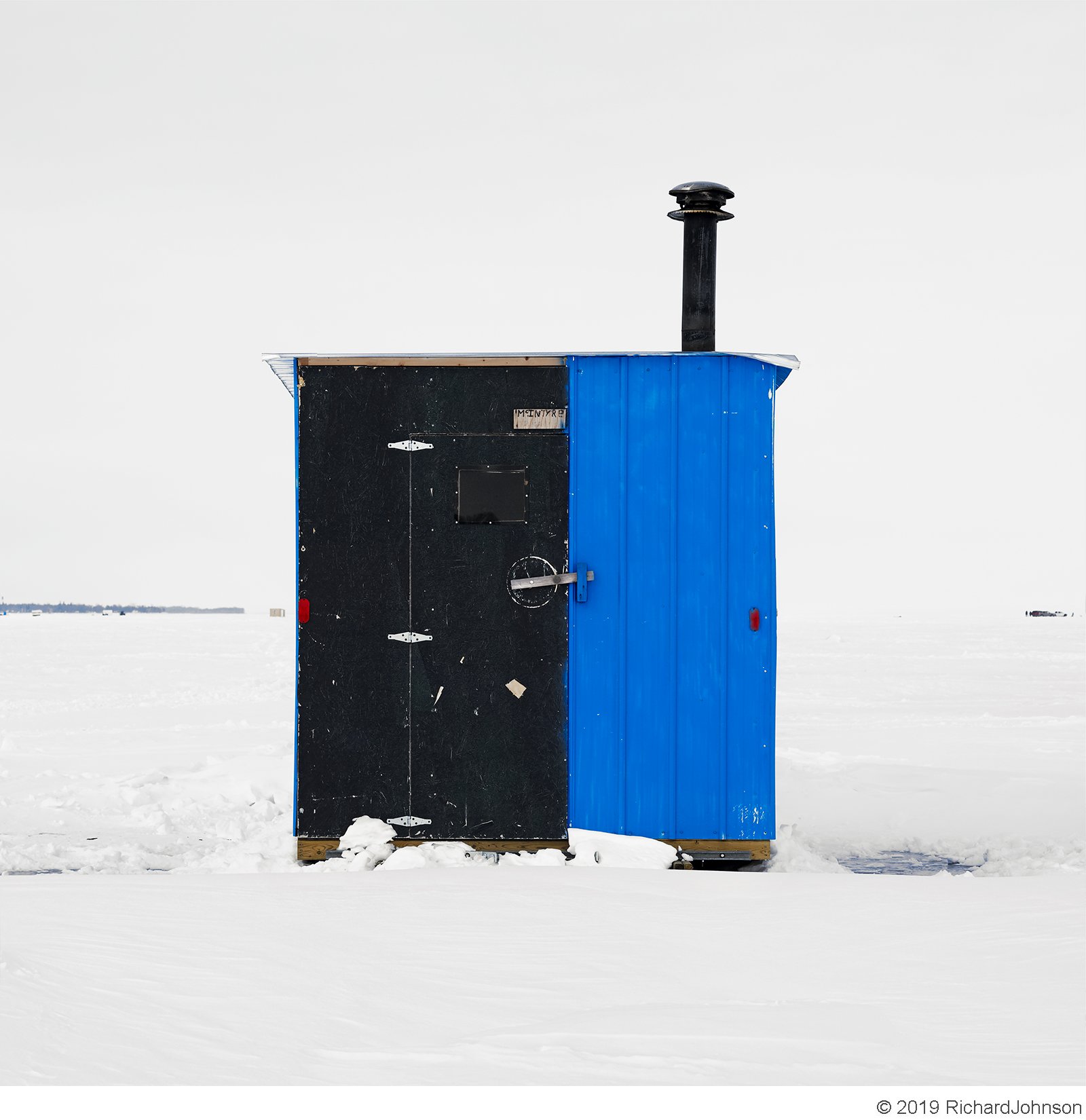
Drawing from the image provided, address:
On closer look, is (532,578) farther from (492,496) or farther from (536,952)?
(536,952)

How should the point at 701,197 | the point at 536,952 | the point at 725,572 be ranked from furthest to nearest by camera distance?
the point at 701,197 → the point at 725,572 → the point at 536,952

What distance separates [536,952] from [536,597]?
250cm

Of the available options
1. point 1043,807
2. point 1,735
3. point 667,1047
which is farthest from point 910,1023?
point 1,735

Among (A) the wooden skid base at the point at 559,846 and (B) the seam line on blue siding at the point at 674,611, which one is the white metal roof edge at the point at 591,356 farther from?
(A) the wooden skid base at the point at 559,846

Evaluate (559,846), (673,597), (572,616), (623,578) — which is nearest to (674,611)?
(673,597)

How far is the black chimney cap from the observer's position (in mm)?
7160

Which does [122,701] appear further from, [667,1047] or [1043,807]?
[667,1047]

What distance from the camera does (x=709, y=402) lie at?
6.49 metres

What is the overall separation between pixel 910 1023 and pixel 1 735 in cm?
1135

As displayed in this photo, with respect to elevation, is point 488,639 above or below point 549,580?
below

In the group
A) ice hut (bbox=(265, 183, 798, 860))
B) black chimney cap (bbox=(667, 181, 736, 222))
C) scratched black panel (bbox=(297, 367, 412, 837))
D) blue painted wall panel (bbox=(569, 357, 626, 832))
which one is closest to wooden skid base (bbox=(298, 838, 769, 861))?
ice hut (bbox=(265, 183, 798, 860))

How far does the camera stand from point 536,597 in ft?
21.4

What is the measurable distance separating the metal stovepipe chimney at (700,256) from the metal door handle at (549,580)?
5.52 ft

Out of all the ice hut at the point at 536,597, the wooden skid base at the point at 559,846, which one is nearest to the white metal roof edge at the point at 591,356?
the ice hut at the point at 536,597
